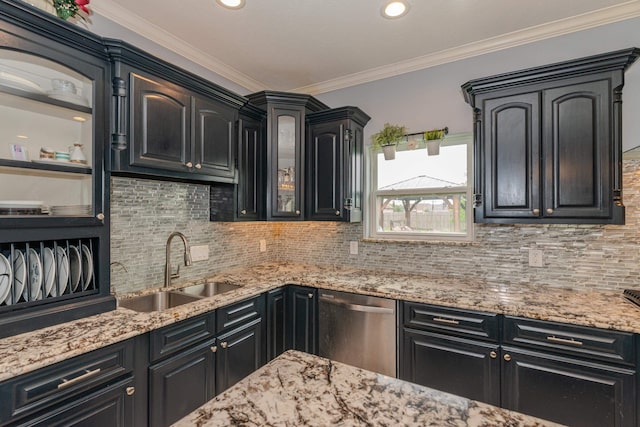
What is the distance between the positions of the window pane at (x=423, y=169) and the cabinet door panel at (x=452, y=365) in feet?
4.27

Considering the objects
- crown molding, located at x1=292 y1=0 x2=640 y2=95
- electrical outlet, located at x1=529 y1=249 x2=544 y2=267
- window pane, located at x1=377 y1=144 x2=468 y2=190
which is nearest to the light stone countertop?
electrical outlet, located at x1=529 y1=249 x2=544 y2=267

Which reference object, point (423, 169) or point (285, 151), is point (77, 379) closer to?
point (285, 151)

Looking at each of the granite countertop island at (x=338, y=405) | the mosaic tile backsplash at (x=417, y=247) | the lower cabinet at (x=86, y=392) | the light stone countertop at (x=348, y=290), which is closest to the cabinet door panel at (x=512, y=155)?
the mosaic tile backsplash at (x=417, y=247)

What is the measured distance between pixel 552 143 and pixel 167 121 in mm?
2459

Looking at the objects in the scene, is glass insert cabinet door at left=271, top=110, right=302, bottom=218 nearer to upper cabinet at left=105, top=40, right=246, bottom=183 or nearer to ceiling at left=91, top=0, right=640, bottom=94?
upper cabinet at left=105, top=40, right=246, bottom=183

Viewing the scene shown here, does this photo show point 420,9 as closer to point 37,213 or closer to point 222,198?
point 222,198

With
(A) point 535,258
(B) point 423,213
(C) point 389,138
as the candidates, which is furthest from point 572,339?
(C) point 389,138

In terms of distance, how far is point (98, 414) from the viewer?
1.43 meters

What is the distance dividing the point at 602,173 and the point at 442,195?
108cm

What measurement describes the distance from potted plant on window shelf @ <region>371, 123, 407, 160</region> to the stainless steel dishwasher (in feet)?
4.29

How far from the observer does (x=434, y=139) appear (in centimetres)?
268

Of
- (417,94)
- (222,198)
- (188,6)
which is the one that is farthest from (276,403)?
(417,94)

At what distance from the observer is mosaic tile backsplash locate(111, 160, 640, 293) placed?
212cm

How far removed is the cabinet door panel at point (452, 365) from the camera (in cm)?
193
